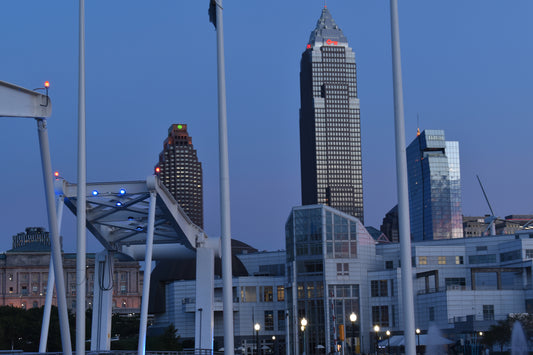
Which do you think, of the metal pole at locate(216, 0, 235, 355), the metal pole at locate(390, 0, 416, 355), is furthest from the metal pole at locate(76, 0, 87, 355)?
the metal pole at locate(390, 0, 416, 355)

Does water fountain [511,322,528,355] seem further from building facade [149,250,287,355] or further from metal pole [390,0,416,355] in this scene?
metal pole [390,0,416,355]

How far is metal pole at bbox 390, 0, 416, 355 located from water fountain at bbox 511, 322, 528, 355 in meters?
67.2

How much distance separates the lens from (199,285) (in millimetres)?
51250

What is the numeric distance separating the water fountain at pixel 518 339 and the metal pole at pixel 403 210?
67.2 metres

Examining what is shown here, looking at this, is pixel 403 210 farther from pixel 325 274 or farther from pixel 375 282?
pixel 375 282

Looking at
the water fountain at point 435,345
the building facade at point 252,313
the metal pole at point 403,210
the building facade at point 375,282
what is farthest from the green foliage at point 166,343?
the metal pole at point 403,210

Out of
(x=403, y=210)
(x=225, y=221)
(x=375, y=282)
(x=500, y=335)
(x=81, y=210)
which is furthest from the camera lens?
(x=375, y=282)

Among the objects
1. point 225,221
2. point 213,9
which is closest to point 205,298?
point 225,221

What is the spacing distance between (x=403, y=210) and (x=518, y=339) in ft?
231

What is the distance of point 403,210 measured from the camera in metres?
22.9

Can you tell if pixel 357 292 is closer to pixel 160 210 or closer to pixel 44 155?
pixel 160 210

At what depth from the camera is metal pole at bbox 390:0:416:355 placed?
Result: 2206 cm

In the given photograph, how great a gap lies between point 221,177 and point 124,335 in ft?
465

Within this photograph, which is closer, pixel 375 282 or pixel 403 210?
pixel 403 210
